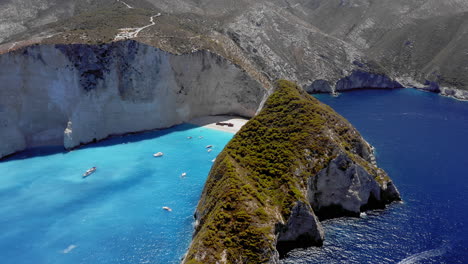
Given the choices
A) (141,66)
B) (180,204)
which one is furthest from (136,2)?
(180,204)

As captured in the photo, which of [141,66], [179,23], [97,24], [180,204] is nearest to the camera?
[180,204]

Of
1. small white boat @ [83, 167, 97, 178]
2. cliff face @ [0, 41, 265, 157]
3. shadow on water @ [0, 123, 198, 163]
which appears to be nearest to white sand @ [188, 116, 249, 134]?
shadow on water @ [0, 123, 198, 163]

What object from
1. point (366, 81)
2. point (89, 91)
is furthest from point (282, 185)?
point (366, 81)

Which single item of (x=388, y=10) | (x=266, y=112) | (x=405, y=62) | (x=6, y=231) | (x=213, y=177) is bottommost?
(x=6, y=231)

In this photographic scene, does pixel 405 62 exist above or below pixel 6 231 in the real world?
above

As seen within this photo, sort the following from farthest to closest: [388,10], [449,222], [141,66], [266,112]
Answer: [388,10], [141,66], [266,112], [449,222]

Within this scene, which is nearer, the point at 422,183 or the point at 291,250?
the point at 291,250

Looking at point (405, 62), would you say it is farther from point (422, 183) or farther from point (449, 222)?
point (449, 222)
